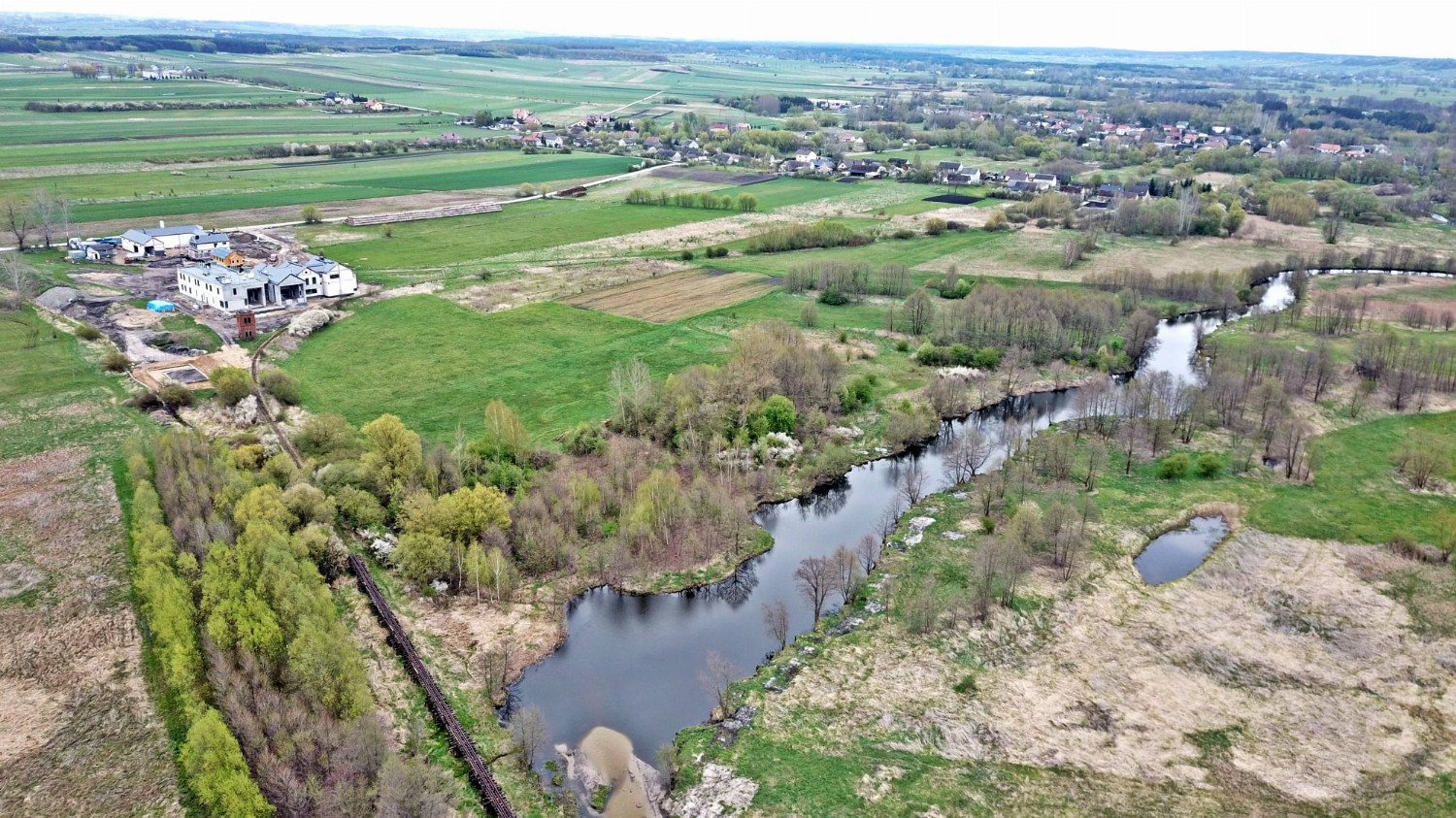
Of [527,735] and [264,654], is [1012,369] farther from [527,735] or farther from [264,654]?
[264,654]

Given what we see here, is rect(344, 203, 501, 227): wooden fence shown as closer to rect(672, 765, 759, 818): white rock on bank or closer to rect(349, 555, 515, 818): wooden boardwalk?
rect(349, 555, 515, 818): wooden boardwalk

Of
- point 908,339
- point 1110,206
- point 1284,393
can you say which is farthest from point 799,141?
point 1284,393

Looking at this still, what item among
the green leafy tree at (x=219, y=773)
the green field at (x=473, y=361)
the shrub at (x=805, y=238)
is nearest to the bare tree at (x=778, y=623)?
the green leafy tree at (x=219, y=773)

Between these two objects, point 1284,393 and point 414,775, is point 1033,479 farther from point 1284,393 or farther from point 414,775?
point 414,775

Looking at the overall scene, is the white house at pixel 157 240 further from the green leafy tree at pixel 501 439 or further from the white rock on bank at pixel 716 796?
the white rock on bank at pixel 716 796

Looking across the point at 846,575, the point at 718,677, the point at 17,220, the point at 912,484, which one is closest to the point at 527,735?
the point at 718,677
